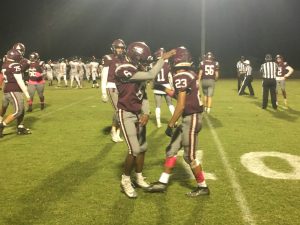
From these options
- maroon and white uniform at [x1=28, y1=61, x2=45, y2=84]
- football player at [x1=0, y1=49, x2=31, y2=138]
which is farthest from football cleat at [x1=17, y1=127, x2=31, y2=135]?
maroon and white uniform at [x1=28, y1=61, x2=45, y2=84]

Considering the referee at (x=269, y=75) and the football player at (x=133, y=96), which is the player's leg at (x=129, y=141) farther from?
the referee at (x=269, y=75)

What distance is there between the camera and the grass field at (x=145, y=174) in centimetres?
512

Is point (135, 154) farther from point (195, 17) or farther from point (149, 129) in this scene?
point (195, 17)

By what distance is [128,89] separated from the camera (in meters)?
5.71

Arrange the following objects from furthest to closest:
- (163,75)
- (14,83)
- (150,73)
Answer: (163,75) < (14,83) < (150,73)

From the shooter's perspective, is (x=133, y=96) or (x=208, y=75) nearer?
(x=133, y=96)

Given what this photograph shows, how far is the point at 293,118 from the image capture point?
1312cm

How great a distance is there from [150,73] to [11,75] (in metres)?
5.57

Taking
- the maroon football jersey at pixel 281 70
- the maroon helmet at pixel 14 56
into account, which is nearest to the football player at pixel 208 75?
the maroon football jersey at pixel 281 70

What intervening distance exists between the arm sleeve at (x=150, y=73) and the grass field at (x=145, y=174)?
1.74 metres

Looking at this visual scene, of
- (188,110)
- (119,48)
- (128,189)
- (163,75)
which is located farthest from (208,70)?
(128,189)

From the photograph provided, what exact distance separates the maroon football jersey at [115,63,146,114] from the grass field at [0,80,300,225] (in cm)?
132

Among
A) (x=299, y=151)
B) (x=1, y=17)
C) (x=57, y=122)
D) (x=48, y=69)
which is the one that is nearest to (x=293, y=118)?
(x=299, y=151)

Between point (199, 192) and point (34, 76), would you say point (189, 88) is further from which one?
point (34, 76)
